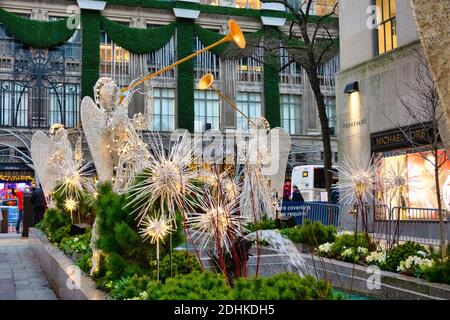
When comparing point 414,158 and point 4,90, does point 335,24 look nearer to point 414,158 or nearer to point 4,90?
point 4,90

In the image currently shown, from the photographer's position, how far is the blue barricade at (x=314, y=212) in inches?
694

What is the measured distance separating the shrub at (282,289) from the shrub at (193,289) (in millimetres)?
179

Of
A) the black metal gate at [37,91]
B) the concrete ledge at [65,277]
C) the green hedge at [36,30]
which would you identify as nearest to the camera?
the concrete ledge at [65,277]

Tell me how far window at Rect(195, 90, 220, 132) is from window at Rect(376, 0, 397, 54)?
23.2 metres

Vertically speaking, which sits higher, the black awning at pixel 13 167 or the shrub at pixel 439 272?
the black awning at pixel 13 167

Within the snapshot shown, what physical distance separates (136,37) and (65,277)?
33913 mm

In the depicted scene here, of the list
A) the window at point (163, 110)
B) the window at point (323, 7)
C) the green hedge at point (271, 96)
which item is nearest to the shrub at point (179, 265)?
the window at point (163, 110)

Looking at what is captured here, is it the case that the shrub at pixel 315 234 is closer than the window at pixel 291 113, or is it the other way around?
the shrub at pixel 315 234

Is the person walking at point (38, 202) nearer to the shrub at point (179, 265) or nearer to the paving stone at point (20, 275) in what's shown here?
the paving stone at point (20, 275)

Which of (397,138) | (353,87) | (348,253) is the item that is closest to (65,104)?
(353,87)

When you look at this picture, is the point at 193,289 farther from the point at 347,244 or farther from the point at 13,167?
the point at 13,167

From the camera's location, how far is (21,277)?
10820 millimetres

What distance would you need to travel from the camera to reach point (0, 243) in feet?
59.3

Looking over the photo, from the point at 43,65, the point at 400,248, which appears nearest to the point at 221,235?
the point at 400,248
